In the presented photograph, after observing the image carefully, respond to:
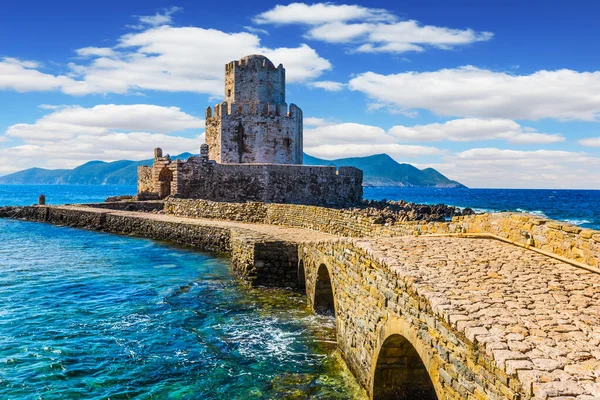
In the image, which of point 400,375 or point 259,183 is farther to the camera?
point 259,183

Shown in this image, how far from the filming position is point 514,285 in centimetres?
606

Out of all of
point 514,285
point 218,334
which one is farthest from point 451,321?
point 218,334

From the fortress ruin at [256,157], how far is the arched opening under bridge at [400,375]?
23364mm

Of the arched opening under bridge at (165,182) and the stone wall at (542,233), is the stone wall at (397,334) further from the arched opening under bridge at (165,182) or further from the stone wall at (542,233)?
the arched opening under bridge at (165,182)

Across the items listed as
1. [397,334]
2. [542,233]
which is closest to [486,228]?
[542,233]

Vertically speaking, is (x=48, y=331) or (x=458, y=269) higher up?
(x=458, y=269)

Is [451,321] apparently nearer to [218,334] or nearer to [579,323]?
[579,323]

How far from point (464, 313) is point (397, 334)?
5.66 feet

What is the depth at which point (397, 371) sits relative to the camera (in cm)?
717

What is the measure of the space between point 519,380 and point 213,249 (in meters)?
20.2

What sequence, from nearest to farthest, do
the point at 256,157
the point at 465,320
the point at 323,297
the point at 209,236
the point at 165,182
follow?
1. the point at 465,320
2. the point at 323,297
3. the point at 209,236
4. the point at 256,157
5. the point at 165,182

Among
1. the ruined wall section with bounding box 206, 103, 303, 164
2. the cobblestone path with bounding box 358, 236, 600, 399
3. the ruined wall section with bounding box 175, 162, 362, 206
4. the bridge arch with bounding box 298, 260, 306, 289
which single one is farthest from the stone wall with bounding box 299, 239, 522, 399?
the ruined wall section with bounding box 206, 103, 303, 164

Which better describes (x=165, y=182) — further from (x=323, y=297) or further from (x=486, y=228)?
(x=486, y=228)

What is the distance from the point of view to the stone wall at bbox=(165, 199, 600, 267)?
7.11m
